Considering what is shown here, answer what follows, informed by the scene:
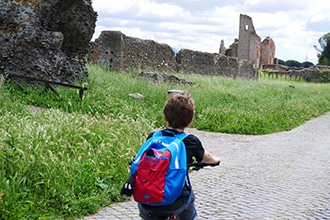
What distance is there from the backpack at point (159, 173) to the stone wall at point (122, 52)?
597 inches

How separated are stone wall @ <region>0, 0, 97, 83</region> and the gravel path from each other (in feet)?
12.2

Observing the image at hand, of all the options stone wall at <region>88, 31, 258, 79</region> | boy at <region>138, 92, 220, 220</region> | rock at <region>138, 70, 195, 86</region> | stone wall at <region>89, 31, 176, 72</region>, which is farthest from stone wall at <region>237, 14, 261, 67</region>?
boy at <region>138, 92, 220, 220</region>

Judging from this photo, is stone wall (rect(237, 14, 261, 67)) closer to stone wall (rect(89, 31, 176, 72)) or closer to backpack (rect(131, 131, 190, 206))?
stone wall (rect(89, 31, 176, 72))

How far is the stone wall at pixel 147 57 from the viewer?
18875 mm

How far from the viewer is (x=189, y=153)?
13.2ft

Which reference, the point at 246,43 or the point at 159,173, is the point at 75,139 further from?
the point at 246,43

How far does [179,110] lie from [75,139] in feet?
13.3

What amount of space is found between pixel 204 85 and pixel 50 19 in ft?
27.0

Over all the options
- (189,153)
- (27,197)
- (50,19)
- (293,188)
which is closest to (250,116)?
(50,19)

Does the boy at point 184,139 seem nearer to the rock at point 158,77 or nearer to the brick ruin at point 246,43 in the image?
the rock at point 158,77

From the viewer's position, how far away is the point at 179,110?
3967 millimetres

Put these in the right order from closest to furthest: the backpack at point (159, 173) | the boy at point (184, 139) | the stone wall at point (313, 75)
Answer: the backpack at point (159, 173), the boy at point (184, 139), the stone wall at point (313, 75)

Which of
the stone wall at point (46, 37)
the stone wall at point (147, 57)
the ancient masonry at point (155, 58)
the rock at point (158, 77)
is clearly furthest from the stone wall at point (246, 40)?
the stone wall at point (46, 37)

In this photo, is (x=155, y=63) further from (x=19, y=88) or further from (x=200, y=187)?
(x=200, y=187)
